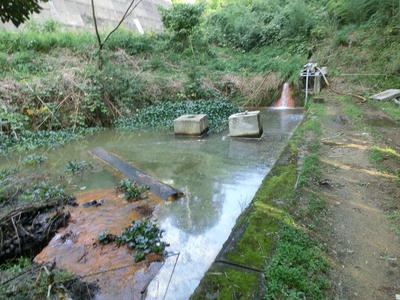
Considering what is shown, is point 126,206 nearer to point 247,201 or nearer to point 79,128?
point 247,201

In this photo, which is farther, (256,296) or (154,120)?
(154,120)

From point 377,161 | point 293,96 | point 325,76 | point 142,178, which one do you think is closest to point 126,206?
point 142,178

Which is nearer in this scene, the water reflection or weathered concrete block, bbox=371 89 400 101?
the water reflection

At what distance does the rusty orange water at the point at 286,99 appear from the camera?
13164mm

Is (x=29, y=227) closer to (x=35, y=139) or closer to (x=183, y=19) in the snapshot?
(x=35, y=139)

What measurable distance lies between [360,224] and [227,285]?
6.40ft

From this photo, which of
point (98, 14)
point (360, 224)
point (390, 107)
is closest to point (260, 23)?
point (98, 14)

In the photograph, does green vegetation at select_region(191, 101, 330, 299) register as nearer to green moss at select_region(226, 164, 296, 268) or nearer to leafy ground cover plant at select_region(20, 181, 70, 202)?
green moss at select_region(226, 164, 296, 268)

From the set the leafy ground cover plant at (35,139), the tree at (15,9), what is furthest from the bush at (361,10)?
the tree at (15,9)

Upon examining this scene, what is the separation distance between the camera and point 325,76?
13.0 meters

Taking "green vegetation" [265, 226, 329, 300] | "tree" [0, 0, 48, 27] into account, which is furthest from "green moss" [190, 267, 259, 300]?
"tree" [0, 0, 48, 27]

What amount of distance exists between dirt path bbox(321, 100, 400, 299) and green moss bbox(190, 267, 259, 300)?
2.44 ft

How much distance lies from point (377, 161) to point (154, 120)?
26.7ft

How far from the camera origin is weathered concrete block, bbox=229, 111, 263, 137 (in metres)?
8.41
